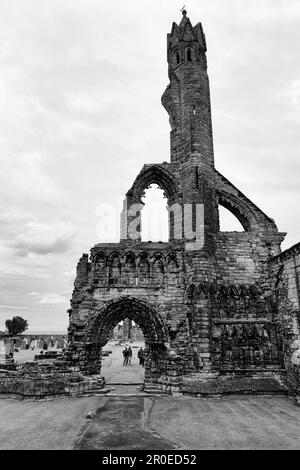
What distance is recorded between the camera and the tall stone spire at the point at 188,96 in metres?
16.4

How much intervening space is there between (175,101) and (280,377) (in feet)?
49.8

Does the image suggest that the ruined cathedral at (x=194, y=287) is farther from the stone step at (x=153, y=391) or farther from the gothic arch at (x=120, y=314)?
the stone step at (x=153, y=391)

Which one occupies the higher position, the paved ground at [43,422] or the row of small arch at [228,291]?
the row of small arch at [228,291]

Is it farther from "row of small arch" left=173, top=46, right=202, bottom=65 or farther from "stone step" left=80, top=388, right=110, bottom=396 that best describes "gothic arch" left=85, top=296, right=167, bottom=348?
"row of small arch" left=173, top=46, right=202, bottom=65

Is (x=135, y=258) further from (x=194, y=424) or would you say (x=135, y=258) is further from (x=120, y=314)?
(x=194, y=424)

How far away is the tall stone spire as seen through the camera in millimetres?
16375

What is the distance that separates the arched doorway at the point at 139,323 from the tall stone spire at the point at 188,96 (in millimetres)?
8067

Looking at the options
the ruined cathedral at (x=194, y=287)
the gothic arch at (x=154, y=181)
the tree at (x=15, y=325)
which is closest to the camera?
the ruined cathedral at (x=194, y=287)

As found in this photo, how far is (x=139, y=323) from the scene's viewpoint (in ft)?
48.3

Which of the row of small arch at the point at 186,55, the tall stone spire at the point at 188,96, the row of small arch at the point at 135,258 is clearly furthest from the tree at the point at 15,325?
the row of small arch at the point at 186,55

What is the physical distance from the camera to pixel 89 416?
964cm

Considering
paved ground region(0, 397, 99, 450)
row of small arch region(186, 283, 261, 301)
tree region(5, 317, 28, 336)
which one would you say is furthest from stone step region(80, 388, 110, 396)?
tree region(5, 317, 28, 336)

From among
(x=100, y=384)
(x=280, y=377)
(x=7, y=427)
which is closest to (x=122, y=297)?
(x=100, y=384)
